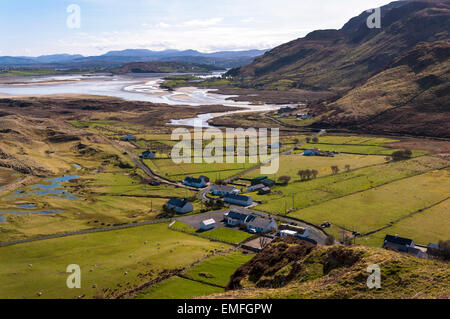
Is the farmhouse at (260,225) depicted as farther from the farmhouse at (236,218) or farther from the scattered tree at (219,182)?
the scattered tree at (219,182)

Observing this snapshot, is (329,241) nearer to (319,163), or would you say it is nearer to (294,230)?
(294,230)

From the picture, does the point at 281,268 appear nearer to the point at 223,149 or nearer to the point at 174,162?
the point at 174,162

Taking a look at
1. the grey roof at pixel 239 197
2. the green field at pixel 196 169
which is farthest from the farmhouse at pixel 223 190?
the green field at pixel 196 169

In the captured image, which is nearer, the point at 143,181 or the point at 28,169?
the point at 143,181

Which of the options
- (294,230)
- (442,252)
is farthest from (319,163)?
(442,252)
